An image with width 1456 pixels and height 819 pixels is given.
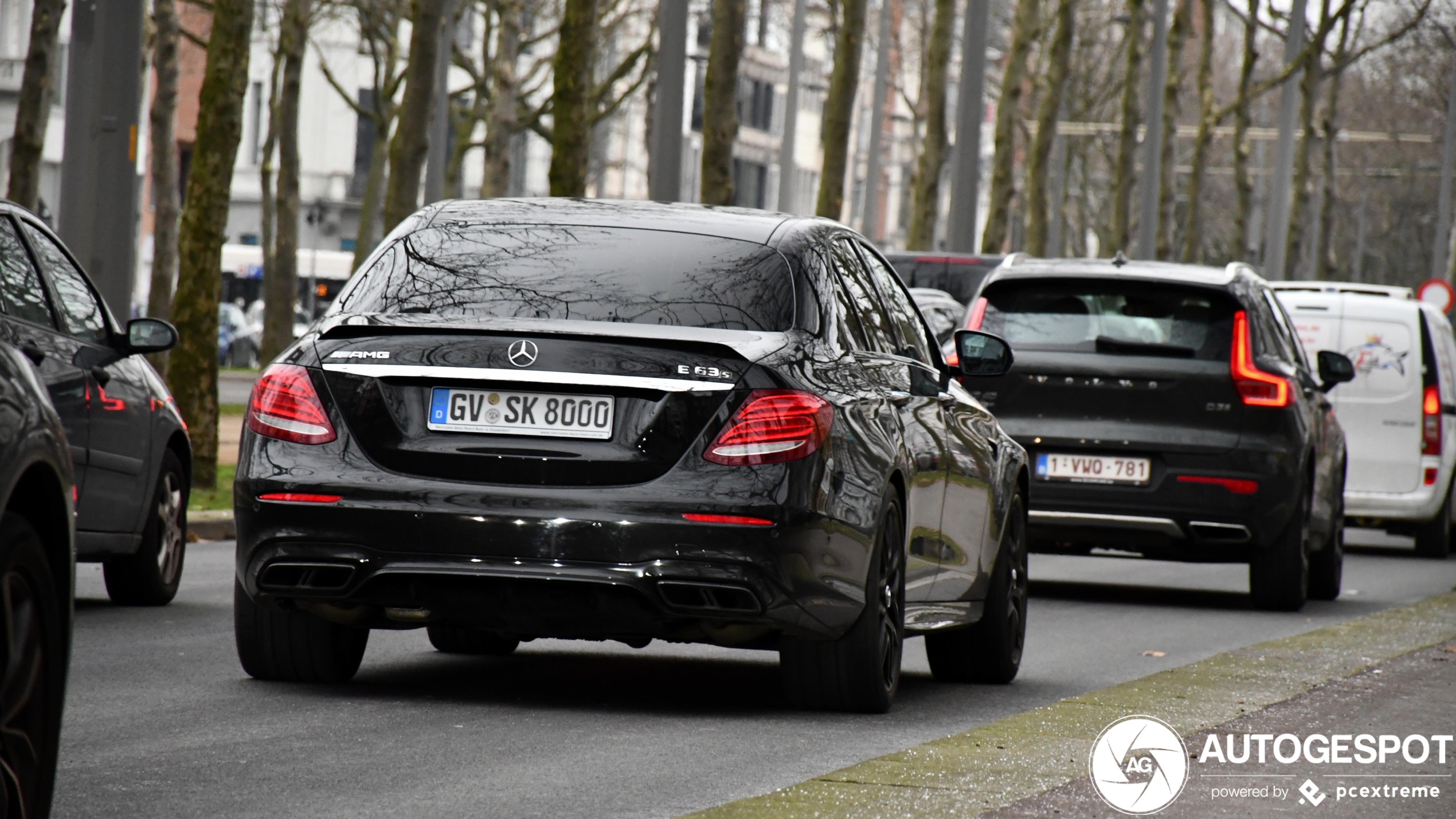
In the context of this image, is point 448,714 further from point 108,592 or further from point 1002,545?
point 108,592

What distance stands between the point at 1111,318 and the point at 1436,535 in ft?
24.2

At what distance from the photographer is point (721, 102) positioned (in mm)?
27734

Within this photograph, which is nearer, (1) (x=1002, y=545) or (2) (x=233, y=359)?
(1) (x=1002, y=545)

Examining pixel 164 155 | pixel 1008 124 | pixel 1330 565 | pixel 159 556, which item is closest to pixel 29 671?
pixel 159 556

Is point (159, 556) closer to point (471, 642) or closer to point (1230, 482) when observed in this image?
point (471, 642)

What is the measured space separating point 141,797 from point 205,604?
227 inches

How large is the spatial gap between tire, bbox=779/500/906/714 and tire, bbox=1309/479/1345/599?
24.1 feet

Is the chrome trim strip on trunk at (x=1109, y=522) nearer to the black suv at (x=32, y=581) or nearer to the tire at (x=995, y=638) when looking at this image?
the tire at (x=995, y=638)

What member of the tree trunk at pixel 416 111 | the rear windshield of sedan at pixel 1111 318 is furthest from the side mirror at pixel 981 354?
the tree trunk at pixel 416 111

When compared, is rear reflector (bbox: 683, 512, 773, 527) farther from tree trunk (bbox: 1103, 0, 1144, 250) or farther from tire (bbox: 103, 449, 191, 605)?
tree trunk (bbox: 1103, 0, 1144, 250)

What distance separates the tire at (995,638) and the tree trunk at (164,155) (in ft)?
61.0

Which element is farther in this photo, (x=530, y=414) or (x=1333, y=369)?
(x=1333, y=369)

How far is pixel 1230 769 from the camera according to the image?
22.5 ft

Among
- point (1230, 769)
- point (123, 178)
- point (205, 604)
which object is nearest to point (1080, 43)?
point (123, 178)
